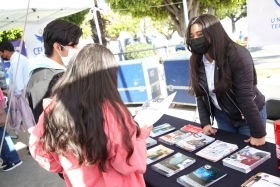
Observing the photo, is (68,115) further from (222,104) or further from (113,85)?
(222,104)

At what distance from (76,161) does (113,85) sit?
35 cm

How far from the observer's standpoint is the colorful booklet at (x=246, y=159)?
1164mm

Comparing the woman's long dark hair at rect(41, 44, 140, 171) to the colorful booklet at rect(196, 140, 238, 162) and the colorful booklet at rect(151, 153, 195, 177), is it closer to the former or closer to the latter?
the colorful booklet at rect(151, 153, 195, 177)

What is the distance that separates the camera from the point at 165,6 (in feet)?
23.6

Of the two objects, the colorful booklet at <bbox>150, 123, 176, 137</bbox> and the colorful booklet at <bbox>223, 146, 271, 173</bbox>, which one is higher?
the colorful booklet at <bbox>223, 146, 271, 173</bbox>

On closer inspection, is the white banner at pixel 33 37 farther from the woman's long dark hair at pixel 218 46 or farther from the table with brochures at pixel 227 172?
the table with brochures at pixel 227 172

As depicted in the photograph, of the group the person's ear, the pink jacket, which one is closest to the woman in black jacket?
the pink jacket

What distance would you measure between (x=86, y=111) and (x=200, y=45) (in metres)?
0.93

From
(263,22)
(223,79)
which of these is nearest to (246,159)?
(223,79)

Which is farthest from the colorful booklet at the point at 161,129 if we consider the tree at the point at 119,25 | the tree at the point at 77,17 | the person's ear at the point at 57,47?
the tree at the point at 119,25

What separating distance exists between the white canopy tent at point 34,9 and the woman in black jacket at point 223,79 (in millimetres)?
3518

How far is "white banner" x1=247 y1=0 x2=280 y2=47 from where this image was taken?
91.1 inches

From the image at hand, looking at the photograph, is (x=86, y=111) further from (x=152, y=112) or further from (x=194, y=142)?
(x=194, y=142)

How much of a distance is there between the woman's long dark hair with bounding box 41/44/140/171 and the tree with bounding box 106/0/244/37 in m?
5.71
